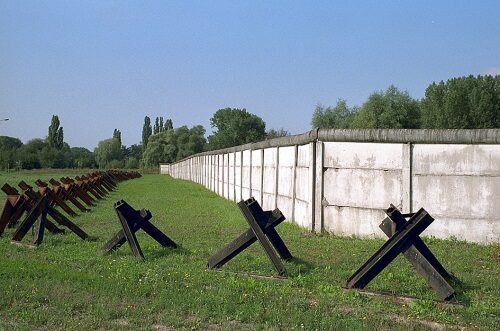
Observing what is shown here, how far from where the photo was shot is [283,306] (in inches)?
237

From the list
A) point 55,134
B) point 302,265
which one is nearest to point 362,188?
point 302,265

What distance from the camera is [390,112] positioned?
6731cm

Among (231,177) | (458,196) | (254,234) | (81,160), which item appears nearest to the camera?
(254,234)

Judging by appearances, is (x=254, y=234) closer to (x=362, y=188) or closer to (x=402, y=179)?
(x=362, y=188)

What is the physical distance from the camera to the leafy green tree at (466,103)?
56.5 metres

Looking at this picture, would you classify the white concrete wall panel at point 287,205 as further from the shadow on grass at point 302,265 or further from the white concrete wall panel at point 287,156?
the shadow on grass at point 302,265

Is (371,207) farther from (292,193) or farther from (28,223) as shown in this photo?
(28,223)

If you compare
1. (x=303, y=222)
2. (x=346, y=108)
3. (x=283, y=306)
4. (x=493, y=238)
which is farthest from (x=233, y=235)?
(x=346, y=108)

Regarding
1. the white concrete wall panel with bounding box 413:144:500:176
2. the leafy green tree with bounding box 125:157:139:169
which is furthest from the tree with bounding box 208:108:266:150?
the white concrete wall panel with bounding box 413:144:500:176

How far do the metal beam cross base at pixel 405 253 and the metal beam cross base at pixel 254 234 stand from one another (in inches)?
50.1

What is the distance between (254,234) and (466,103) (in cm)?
5565

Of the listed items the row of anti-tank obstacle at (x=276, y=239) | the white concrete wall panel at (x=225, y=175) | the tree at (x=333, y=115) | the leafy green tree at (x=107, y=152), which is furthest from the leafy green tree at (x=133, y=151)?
the row of anti-tank obstacle at (x=276, y=239)

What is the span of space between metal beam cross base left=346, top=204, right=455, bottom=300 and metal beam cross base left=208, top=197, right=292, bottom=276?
1273 mm

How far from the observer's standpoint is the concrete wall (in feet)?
35.3
